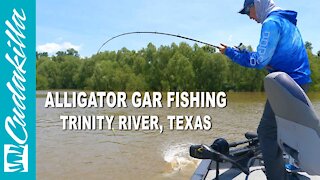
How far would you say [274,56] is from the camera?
260cm

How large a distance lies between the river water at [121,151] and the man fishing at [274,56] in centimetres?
560

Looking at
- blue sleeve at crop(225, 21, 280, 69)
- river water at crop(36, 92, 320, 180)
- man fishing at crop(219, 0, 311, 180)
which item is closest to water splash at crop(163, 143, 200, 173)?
river water at crop(36, 92, 320, 180)

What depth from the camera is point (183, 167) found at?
8742mm

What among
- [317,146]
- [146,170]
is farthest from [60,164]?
[317,146]

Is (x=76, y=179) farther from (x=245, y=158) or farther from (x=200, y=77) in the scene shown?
(x=200, y=77)

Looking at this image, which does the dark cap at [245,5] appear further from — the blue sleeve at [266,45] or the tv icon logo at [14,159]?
the tv icon logo at [14,159]

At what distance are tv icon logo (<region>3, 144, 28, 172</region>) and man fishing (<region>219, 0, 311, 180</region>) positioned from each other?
19.5 ft

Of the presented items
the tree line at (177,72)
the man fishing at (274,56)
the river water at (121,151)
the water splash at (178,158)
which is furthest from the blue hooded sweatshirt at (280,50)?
the tree line at (177,72)

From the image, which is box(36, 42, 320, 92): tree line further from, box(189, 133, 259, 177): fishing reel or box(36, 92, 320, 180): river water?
box(189, 133, 259, 177): fishing reel

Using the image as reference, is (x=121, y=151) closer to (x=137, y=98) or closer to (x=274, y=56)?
(x=137, y=98)

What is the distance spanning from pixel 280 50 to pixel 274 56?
0.19 feet

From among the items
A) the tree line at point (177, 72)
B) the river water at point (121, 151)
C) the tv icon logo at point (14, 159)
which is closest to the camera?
the tv icon logo at point (14, 159)

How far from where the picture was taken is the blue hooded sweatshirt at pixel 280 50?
2.52 m

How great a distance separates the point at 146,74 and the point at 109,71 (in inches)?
731
